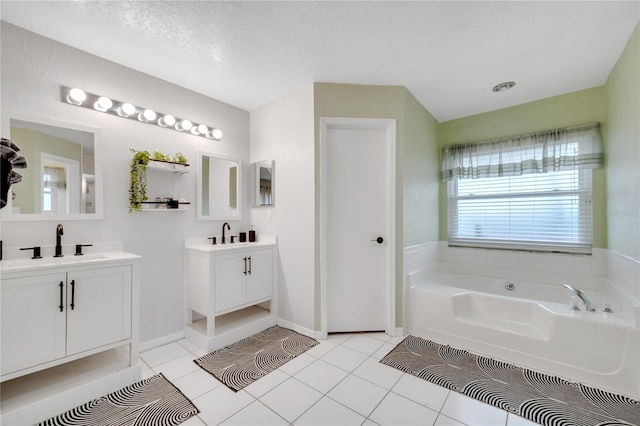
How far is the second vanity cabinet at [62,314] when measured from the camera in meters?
1.49

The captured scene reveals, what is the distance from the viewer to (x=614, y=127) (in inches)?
91.4

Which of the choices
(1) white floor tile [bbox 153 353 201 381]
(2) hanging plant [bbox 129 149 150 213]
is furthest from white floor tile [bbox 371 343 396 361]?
(2) hanging plant [bbox 129 149 150 213]

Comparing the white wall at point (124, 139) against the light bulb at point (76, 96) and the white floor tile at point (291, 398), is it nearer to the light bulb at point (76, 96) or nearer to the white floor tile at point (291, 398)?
the light bulb at point (76, 96)

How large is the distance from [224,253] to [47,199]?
1305 millimetres

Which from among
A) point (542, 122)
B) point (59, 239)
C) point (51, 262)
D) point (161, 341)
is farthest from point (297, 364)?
point (542, 122)

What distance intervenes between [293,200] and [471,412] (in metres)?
2.15

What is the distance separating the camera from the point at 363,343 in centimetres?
250

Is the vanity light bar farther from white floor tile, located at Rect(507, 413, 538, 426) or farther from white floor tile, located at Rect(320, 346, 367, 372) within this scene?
white floor tile, located at Rect(507, 413, 538, 426)

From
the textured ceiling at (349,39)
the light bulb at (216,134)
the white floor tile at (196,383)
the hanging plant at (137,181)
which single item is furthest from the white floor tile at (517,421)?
the light bulb at (216,134)

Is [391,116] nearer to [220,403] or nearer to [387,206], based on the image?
[387,206]

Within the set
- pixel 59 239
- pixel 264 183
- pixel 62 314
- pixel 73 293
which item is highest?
pixel 264 183

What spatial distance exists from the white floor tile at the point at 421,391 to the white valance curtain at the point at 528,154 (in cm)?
248

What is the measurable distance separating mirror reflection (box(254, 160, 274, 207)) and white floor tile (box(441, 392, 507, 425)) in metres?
2.30

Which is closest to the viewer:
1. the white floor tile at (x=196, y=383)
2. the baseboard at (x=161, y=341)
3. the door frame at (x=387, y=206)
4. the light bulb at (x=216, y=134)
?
the white floor tile at (x=196, y=383)
